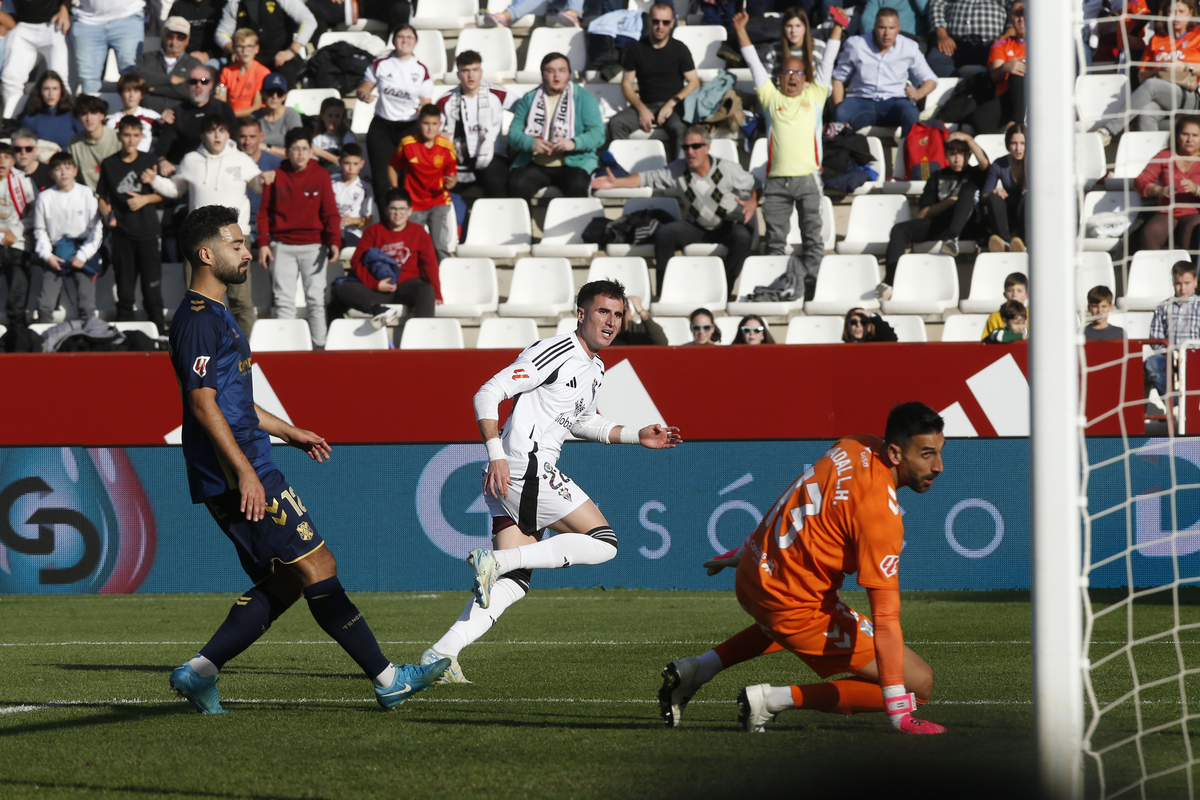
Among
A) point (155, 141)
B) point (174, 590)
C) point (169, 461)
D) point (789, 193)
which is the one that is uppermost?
point (155, 141)

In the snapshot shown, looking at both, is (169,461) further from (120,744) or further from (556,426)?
(120,744)

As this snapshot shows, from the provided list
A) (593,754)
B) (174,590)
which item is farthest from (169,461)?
(593,754)

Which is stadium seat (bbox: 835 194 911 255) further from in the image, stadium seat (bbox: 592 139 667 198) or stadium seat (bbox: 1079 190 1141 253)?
stadium seat (bbox: 592 139 667 198)

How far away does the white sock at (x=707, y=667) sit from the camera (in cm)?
538

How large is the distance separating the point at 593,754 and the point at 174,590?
861 cm

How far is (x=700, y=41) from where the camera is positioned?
17.6 m

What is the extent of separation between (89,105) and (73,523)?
567 centimetres

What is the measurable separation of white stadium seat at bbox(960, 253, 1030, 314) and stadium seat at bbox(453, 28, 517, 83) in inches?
276

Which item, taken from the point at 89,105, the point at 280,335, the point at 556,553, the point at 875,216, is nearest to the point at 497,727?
the point at 556,553

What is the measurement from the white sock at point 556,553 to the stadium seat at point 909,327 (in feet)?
25.6

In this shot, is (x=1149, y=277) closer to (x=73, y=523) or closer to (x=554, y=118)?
(x=554, y=118)

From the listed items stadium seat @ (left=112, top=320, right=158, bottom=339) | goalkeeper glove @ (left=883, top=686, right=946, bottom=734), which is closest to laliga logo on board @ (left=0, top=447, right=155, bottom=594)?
stadium seat @ (left=112, top=320, right=158, bottom=339)

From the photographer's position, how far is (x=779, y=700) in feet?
17.0

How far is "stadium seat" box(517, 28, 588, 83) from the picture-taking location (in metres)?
17.9
